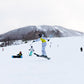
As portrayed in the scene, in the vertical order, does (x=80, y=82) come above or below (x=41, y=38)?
below

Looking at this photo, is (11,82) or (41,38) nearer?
(11,82)

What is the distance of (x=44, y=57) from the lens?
340 inches

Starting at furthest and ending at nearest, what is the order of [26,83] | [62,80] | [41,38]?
[41,38] < [62,80] < [26,83]

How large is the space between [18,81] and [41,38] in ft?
16.7

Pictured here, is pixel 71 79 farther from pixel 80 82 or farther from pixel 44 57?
pixel 44 57

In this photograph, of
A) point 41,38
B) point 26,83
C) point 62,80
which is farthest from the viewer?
point 41,38

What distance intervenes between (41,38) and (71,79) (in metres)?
4.96

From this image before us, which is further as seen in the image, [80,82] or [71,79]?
[71,79]

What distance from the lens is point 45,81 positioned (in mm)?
3580

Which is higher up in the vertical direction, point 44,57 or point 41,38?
point 41,38

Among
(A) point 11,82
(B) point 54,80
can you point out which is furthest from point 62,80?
(A) point 11,82

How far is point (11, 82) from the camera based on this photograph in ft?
11.3

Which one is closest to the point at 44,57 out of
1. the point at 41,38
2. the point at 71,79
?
the point at 41,38

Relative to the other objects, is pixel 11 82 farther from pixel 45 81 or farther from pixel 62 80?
pixel 62 80
